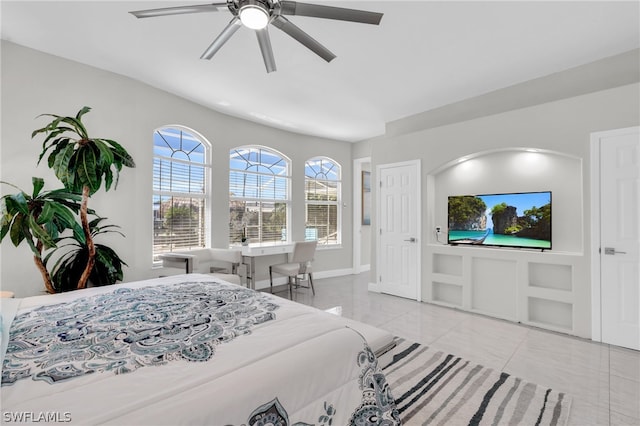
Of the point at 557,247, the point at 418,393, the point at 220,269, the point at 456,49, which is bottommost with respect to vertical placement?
the point at 418,393

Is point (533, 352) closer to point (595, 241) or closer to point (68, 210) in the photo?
point (595, 241)

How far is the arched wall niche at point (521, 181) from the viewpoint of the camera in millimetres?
3422

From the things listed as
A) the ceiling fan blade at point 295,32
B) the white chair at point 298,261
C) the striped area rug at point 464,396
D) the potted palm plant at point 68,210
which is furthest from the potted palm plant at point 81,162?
the striped area rug at point 464,396

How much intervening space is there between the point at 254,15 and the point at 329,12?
437 millimetres

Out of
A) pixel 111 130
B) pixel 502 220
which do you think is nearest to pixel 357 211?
pixel 502 220

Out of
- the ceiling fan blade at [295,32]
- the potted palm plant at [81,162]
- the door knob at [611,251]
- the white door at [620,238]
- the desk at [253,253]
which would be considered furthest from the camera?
the desk at [253,253]

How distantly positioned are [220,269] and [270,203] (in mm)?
1599

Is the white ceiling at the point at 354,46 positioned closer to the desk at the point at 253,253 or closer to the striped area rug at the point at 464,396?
the desk at the point at 253,253

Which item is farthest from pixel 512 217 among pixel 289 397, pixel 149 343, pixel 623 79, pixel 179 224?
pixel 179 224

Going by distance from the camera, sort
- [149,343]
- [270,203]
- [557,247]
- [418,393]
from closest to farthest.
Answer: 1. [149,343]
2. [418,393]
3. [557,247]
4. [270,203]

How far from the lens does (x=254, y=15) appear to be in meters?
1.74

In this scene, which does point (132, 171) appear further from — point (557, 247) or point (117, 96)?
point (557, 247)

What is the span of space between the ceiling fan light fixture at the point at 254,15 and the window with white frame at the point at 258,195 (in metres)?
3.40

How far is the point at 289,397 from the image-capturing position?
112cm
